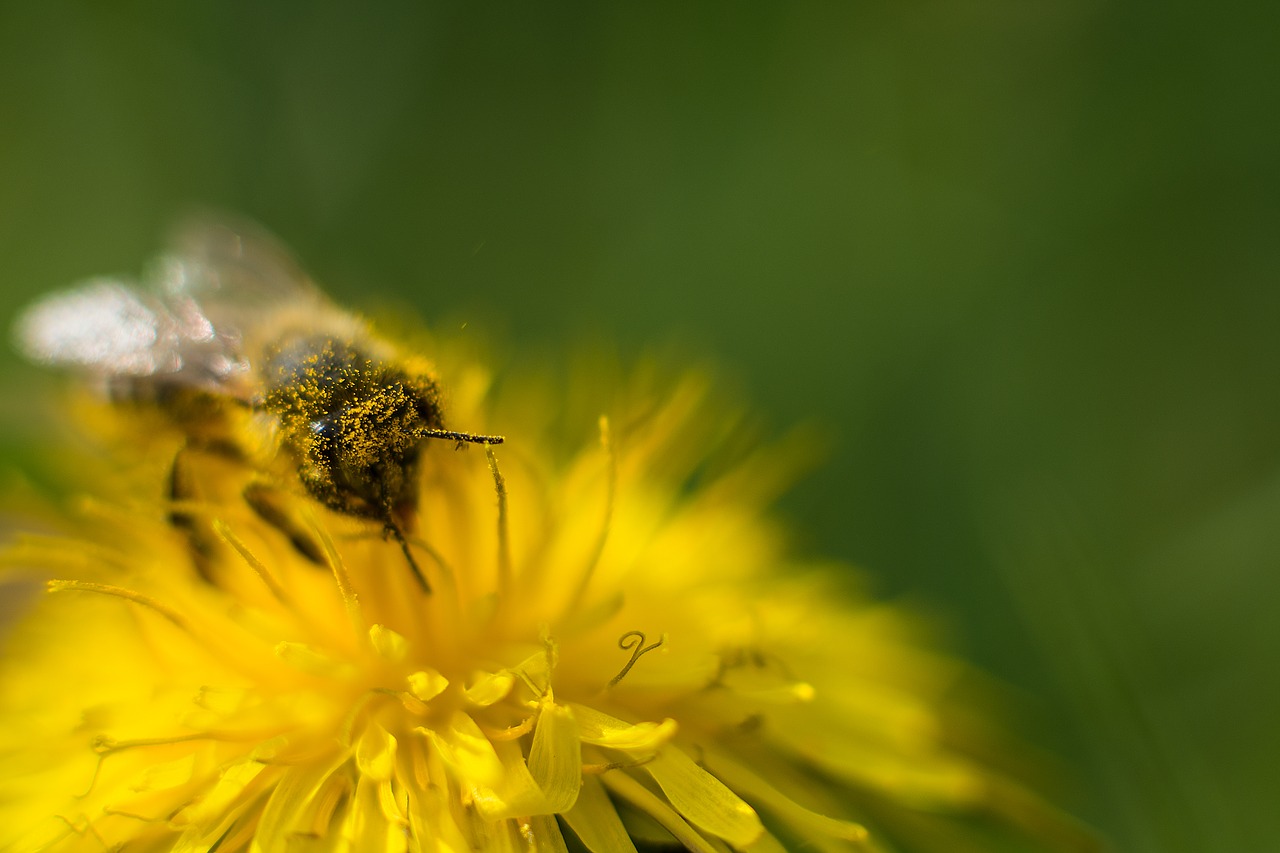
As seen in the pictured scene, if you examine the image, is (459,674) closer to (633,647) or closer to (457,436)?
(633,647)

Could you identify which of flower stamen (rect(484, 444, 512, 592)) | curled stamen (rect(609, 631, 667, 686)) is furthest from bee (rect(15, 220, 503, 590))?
curled stamen (rect(609, 631, 667, 686))

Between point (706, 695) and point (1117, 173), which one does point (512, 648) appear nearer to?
point (706, 695)

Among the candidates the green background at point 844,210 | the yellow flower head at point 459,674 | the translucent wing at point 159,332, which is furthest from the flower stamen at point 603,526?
the green background at point 844,210

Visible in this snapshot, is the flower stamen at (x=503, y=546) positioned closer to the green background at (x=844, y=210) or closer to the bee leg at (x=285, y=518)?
the bee leg at (x=285, y=518)

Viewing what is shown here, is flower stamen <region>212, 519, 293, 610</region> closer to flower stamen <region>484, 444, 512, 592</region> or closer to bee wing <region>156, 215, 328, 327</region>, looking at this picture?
flower stamen <region>484, 444, 512, 592</region>

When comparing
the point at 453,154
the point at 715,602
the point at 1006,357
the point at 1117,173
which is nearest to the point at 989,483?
the point at 1006,357

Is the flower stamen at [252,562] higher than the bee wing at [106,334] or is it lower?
lower
